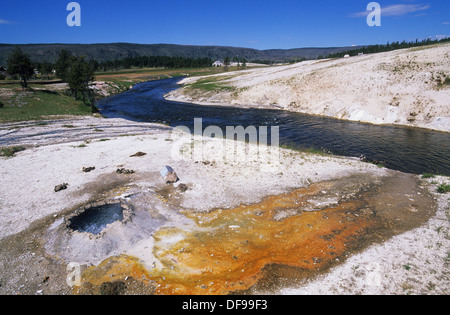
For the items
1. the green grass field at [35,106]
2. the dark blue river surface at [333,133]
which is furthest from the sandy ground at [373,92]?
the green grass field at [35,106]

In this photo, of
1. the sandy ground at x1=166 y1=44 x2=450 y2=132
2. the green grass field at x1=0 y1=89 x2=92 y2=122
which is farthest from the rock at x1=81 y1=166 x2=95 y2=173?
the sandy ground at x1=166 y1=44 x2=450 y2=132

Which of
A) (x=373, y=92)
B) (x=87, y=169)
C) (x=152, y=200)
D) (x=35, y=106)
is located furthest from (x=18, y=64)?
(x=373, y=92)

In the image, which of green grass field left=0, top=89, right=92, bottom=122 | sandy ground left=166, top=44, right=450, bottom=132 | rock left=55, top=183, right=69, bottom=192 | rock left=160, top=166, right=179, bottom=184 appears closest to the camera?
rock left=55, top=183, right=69, bottom=192

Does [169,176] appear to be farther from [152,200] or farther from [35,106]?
[35,106]

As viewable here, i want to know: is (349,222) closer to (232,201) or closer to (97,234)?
(232,201)

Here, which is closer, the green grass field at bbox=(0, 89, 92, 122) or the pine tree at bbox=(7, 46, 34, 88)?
the green grass field at bbox=(0, 89, 92, 122)

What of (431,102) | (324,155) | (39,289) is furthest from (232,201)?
(431,102)

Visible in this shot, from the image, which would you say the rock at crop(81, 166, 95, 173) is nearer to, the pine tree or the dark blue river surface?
the dark blue river surface
